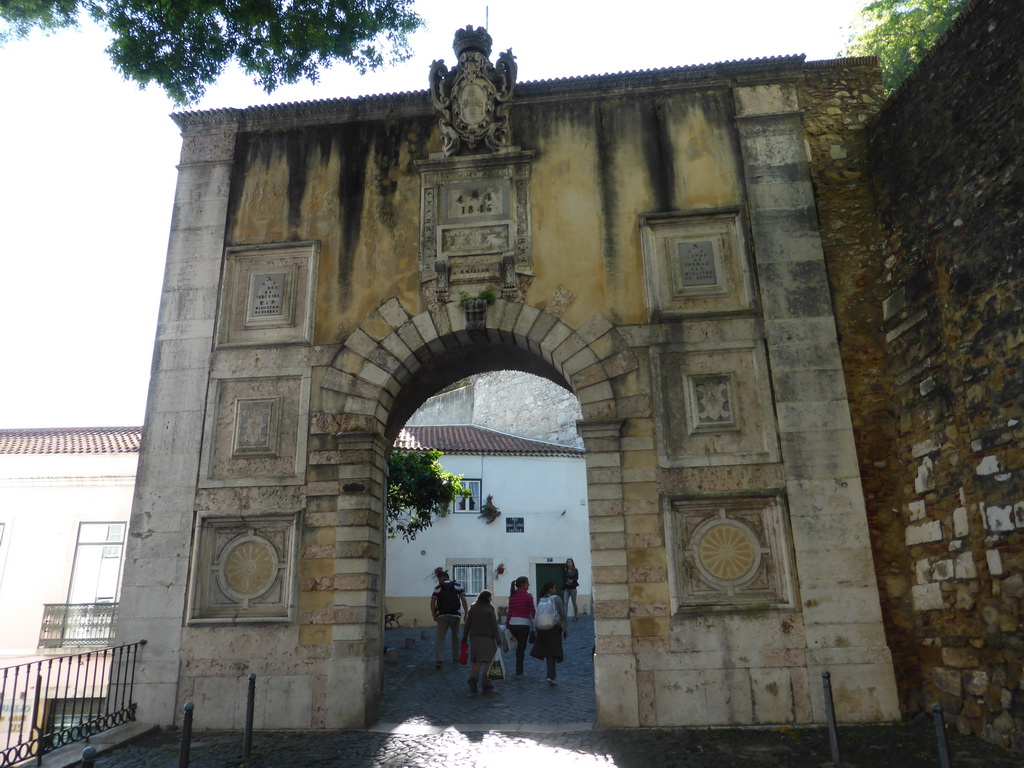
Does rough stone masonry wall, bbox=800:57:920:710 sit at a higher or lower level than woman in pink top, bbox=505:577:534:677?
higher

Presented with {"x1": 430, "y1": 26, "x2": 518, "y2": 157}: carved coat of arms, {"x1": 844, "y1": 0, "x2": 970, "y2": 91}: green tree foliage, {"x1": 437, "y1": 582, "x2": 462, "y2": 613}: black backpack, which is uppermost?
{"x1": 844, "y1": 0, "x2": 970, "y2": 91}: green tree foliage

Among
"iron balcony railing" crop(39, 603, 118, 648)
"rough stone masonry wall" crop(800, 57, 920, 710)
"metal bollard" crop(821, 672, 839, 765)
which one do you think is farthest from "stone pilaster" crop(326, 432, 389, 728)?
"iron balcony railing" crop(39, 603, 118, 648)

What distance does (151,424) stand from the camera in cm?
862

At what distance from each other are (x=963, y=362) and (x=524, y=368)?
523cm

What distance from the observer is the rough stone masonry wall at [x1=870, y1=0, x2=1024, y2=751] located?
5.93m

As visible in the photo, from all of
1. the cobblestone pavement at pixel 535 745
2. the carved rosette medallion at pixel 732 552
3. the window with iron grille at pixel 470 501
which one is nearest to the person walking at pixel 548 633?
the cobblestone pavement at pixel 535 745

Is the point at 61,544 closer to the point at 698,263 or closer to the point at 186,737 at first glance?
the point at 186,737

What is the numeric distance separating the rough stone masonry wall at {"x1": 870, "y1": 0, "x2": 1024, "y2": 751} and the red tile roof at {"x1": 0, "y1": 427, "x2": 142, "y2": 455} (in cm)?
1491

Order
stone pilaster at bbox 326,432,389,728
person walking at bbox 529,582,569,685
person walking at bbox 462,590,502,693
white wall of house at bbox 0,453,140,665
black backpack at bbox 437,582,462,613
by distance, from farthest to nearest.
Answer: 1. white wall of house at bbox 0,453,140,665
2. black backpack at bbox 437,582,462,613
3. person walking at bbox 529,582,569,685
4. person walking at bbox 462,590,502,693
5. stone pilaster at bbox 326,432,389,728

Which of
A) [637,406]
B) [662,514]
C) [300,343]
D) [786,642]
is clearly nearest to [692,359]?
[637,406]

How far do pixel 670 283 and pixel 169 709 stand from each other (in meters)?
7.06

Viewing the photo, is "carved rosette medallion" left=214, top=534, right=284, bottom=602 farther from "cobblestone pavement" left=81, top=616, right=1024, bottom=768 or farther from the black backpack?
the black backpack

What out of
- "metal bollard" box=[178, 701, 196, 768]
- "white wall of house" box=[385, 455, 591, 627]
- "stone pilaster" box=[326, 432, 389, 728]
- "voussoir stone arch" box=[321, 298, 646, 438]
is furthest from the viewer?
"white wall of house" box=[385, 455, 591, 627]

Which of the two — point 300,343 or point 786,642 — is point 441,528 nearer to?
point 300,343
